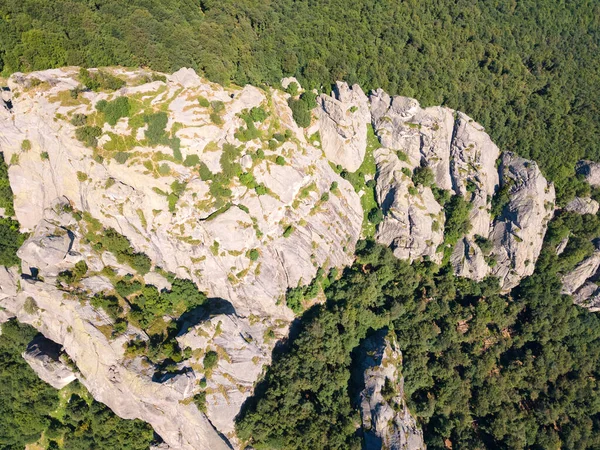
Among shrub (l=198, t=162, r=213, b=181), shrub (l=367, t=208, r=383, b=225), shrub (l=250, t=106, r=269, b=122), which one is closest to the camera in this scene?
shrub (l=198, t=162, r=213, b=181)

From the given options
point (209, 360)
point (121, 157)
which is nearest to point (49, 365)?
point (209, 360)

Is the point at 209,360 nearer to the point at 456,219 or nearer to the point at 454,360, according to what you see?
the point at 454,360

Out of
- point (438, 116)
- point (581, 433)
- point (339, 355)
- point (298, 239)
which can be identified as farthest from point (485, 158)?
point (581, 433)

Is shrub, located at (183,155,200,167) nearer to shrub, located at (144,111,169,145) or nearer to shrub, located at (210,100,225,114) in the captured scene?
shrub, located at (144,111,169,145)

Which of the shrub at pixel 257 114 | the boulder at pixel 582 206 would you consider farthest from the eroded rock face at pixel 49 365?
the boulder at pixel 582 206

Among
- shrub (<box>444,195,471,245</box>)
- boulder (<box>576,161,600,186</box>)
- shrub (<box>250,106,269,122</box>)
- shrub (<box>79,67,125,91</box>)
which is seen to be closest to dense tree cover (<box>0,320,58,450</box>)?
shrub (<box>79,67,125,91</box>)
